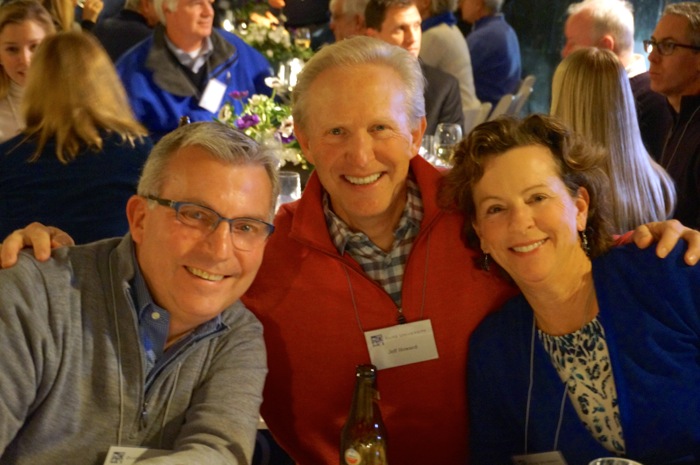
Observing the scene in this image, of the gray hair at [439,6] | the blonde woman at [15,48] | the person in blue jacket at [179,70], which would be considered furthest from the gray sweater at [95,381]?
the gray hair at [439,6]

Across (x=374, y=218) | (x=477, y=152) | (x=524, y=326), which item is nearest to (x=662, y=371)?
(x=524, y=326)

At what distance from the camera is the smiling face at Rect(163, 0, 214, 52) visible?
4.66m

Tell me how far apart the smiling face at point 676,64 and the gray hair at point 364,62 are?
2.56m

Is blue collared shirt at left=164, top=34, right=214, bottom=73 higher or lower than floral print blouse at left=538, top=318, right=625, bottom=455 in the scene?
higher

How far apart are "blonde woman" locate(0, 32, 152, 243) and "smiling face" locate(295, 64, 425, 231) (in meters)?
1.17

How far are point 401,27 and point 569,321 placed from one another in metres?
3.23

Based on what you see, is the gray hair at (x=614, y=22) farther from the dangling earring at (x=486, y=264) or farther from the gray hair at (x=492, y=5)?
the dangling earring at (x=486, y=264)

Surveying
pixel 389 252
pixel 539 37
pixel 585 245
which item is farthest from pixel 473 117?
pixel 585 245

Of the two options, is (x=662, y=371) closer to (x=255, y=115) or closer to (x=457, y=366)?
(x=457, y=366)

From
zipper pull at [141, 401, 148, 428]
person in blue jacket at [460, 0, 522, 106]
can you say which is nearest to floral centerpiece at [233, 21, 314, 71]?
person in blue jacket at [460, 0, 522, 106]

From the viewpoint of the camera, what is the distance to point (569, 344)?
189 cm

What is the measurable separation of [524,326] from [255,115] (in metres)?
2.17

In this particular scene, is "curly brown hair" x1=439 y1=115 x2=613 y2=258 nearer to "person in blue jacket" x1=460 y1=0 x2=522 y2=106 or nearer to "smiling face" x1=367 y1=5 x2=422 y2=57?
"smiling face" x1=367 y1=5 x2=422 y2=57

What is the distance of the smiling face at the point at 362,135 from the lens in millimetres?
2035
